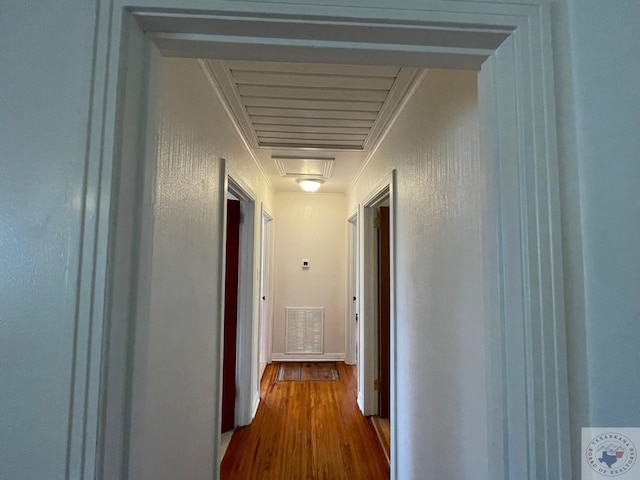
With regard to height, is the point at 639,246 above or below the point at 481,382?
above

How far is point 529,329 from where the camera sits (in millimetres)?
588

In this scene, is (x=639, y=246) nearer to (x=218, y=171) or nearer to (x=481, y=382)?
(x=481, y=382)

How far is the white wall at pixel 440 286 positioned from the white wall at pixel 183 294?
949 millimetres

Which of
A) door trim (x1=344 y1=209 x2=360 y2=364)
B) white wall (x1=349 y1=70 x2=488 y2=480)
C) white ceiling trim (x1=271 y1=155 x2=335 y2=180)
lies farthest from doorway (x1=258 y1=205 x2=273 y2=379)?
white wall (x1=349 y1=70 x2=488 y2=480)

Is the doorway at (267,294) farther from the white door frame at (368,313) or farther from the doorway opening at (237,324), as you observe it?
the white door frame at (368,313)

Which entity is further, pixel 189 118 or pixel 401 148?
pixel 401 148

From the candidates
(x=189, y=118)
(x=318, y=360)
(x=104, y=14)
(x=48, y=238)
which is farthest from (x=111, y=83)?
(x=318, y=360)

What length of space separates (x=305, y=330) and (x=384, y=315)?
1716 mm

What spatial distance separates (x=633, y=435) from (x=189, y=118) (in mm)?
1595

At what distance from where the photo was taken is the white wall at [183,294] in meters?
0.98

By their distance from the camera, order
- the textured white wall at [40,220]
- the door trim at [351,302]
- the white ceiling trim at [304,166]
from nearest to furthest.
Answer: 1. the textured white wall at [40,220]
2. the white ceiling trim at [304,166]
3. the door trim at [351,302]

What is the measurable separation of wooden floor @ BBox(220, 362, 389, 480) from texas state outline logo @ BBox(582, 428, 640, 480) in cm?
179

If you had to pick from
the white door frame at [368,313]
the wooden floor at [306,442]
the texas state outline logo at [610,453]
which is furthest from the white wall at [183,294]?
the white door frame at [368,313]

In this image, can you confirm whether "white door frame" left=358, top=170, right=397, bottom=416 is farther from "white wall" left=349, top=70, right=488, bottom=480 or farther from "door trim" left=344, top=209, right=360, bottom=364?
"white wall" left=349, top=70, right=488, bottom=480
